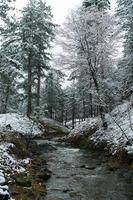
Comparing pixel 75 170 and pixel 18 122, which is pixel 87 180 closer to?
pixel 75 170

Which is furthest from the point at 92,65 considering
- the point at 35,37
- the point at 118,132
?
the point at 35,37

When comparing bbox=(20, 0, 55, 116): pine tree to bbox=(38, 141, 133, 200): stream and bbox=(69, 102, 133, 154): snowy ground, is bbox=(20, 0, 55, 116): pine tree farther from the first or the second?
bbox=(38, 141, 133, 200): stream

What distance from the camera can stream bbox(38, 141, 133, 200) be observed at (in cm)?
1106

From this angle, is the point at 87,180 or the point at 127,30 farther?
the point at 127,30

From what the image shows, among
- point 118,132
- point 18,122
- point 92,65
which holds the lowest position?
point 118,132

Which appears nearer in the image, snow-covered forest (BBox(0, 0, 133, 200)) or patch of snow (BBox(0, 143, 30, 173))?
patch of snow (BBox(0, 143, 30, 173))

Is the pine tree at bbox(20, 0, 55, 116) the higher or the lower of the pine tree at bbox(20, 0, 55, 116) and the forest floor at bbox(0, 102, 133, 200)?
the higher

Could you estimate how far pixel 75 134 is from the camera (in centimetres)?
3019

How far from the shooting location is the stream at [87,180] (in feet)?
36.3

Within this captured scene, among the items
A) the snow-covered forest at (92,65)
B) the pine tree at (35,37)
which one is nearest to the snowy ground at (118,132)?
the snow-covered forest at (92,65)

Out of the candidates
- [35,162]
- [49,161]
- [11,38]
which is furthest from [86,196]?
[11,38]

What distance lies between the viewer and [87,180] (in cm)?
1338

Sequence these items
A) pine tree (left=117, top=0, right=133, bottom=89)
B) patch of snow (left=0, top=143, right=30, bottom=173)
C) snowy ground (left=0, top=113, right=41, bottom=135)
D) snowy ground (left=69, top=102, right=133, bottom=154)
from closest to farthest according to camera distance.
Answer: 1. patch of snow (left=0, top=143, right=30, bottom=173)
2. snowy ground (left=69, top=102, right=133, bottom=154)
3. pine tree (left=117, top=0, right=133, bottom=89)
4. snowy ground (left=0, top=113, right=41, bottom=135)

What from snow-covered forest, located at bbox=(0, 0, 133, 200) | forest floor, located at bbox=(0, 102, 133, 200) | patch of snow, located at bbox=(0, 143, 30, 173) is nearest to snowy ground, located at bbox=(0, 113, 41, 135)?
snow-covered forest, located at bbox=(0, 0, 133, 200)
